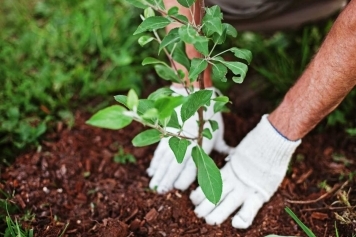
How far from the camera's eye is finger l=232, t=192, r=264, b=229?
1.56m

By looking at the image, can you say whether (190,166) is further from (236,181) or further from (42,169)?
(42,169)

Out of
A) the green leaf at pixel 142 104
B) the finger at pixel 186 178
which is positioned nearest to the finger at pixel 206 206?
the finger at pixel 186 178

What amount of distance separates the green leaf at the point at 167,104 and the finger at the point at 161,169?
25.6 inches

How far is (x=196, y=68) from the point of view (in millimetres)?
1258

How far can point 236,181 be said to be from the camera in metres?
1.63

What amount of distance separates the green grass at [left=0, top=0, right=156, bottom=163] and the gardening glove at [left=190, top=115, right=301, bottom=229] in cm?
64

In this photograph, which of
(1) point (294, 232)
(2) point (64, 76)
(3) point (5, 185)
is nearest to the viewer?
(1) point (294, 232)

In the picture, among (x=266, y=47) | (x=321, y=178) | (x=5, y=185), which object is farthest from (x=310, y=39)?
(x=5, y=185)

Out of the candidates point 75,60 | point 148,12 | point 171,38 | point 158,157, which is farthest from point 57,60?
point 171,38

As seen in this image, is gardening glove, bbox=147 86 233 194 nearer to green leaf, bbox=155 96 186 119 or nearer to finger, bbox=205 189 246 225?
finger, bbox=205 189 246 225

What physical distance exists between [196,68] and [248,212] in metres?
0.56

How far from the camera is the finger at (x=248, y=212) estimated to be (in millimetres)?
1562

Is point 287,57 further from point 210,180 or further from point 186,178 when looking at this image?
point 210,180

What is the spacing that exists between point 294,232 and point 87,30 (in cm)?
135
